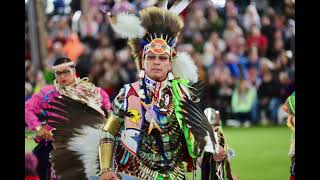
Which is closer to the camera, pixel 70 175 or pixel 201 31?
pixel 70 175

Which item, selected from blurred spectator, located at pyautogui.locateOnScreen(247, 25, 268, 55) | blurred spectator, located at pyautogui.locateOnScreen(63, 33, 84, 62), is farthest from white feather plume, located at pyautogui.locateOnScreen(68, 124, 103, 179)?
blurred spectator, located at pyautogui.locateOnScreen(247, 25, 268, 55)

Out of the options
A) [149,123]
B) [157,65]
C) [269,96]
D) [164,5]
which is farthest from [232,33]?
[149,123]

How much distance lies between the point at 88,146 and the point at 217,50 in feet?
4.03

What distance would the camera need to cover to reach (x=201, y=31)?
15.5 feet

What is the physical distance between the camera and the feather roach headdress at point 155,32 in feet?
14.1

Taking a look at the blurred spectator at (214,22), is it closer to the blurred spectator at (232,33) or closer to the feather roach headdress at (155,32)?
the blurred spectator at (232,33)

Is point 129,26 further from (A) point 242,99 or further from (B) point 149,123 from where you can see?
(A) point 242,99

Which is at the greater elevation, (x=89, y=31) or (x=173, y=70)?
(x=89, y=31)

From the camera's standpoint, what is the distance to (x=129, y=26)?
431 cm

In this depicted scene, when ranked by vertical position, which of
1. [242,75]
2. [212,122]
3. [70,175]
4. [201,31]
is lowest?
[70,175]

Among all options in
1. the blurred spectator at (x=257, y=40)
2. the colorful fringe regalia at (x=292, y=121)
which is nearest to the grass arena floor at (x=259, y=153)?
the colorful fringe regalia at (x=292, y=121)

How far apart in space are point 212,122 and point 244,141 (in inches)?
15.7
